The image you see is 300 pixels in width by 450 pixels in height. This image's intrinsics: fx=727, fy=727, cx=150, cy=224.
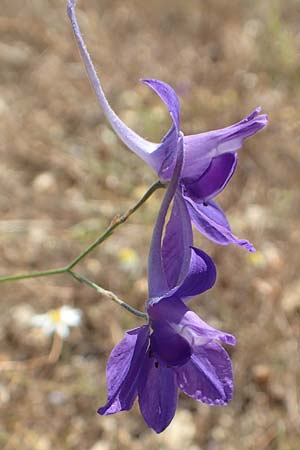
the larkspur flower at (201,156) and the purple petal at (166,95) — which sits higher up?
the purple petal at (166,95)

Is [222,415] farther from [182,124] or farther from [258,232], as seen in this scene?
[182,124]

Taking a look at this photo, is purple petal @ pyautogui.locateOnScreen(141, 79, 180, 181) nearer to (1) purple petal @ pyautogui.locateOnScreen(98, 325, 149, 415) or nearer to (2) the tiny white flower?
(1) purple petal @ pyautogui.locateOnScreen(98, 325, 149, 415)

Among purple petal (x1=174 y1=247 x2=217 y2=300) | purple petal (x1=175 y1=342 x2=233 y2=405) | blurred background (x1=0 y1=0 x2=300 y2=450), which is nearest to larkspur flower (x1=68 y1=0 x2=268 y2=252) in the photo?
purple petal (x1=174 y1=247 x2=217 y2=300)

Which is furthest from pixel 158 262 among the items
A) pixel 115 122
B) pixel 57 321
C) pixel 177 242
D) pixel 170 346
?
pixel 57 321

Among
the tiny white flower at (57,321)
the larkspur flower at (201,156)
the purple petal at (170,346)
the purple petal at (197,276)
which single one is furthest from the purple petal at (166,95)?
the tiny white flower at (57,321)

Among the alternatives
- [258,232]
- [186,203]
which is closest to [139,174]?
[258,232]

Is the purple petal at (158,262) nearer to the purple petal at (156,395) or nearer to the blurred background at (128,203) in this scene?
the purple petal at (156,395)
